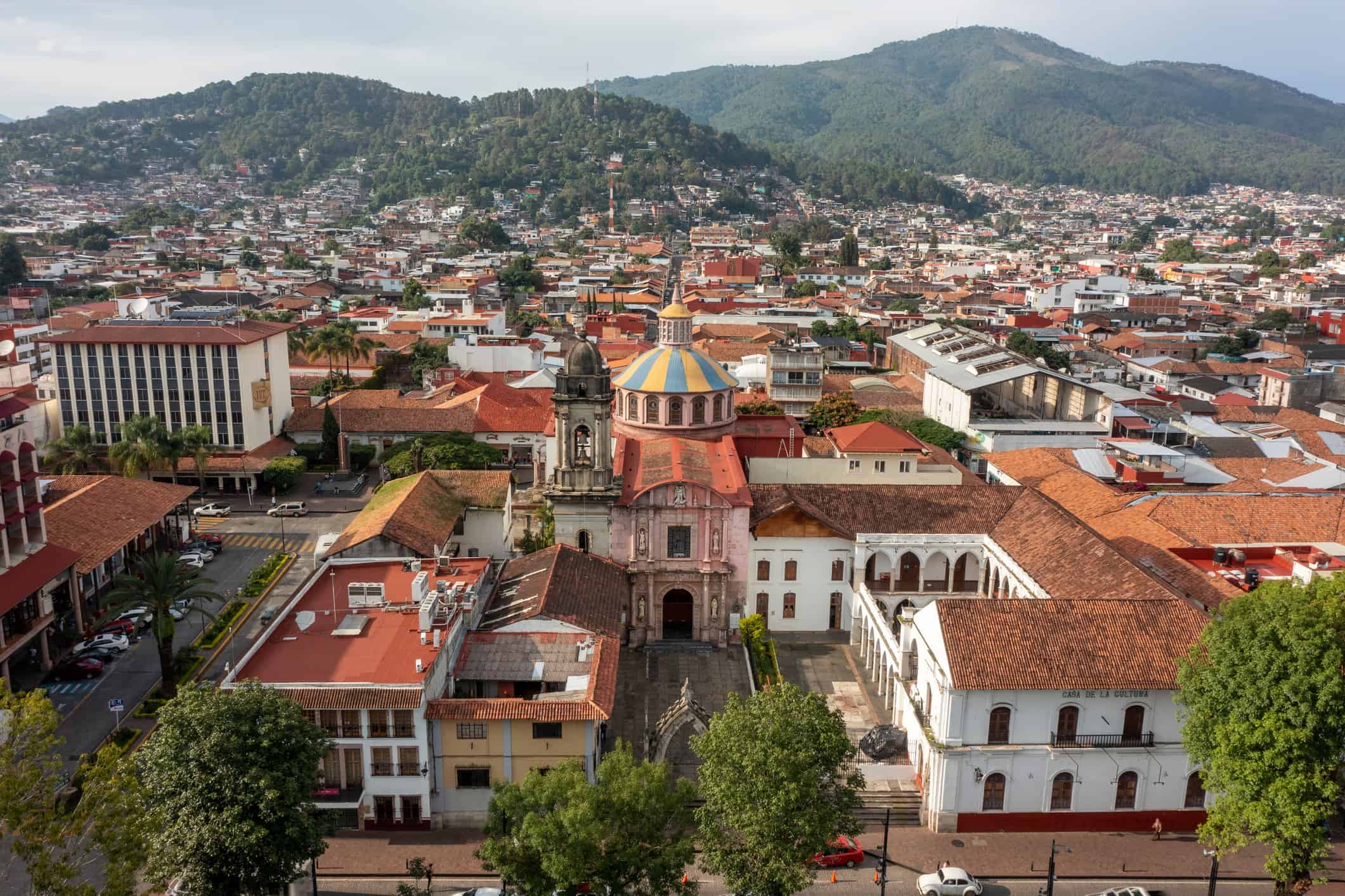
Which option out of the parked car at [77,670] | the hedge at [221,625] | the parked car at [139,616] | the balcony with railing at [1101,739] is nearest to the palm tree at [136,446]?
the parked car at [139,616]

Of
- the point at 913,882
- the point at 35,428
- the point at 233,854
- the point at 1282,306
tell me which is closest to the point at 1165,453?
the point at 913,882

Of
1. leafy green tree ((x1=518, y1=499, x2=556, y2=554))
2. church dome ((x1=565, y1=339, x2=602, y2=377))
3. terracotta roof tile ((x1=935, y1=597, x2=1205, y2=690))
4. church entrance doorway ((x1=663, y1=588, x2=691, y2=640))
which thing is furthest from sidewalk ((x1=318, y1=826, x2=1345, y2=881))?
church dome ((x1=565, y1=339, x2=602, y2=377))

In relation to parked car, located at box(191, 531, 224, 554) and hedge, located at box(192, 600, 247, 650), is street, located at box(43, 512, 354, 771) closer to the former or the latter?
parked car, located at box(191, 531, 224, 554)

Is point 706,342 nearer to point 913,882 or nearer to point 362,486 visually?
point 362,486

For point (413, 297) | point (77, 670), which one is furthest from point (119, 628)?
point (413, 297)

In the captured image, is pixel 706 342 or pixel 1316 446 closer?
pixel 1316 446

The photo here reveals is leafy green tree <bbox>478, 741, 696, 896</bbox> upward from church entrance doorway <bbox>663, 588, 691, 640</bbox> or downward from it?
upward

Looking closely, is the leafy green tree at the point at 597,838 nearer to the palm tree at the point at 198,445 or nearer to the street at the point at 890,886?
→ the street at the point at 890,886
